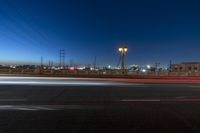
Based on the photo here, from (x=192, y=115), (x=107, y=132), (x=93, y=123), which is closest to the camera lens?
(x=107, y=132)

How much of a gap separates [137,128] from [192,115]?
3030mm

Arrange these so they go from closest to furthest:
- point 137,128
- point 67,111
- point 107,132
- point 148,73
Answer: point 107,132, point 137,128, point 67,111, point 148,73

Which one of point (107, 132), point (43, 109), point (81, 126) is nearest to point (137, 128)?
point (107, 132)

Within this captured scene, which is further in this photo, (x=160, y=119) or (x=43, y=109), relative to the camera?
(x=43, y=109)

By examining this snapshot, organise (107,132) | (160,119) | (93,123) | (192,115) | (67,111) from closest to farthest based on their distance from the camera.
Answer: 1. (107,132)
2. (93,123)
3. (160,119)
4. (192,115)
5. (67,111)

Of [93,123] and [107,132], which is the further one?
[93,123]

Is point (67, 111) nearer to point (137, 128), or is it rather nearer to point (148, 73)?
point (137, 128)

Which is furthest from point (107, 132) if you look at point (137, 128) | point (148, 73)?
point (148, 73)

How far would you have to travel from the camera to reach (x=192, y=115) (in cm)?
1038

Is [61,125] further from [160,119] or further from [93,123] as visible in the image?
[160,119]

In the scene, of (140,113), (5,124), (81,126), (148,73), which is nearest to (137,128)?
(81,126)

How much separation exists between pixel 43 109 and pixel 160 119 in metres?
4.29

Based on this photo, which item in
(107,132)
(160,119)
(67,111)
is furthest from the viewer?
(67,111)

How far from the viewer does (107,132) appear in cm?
762
